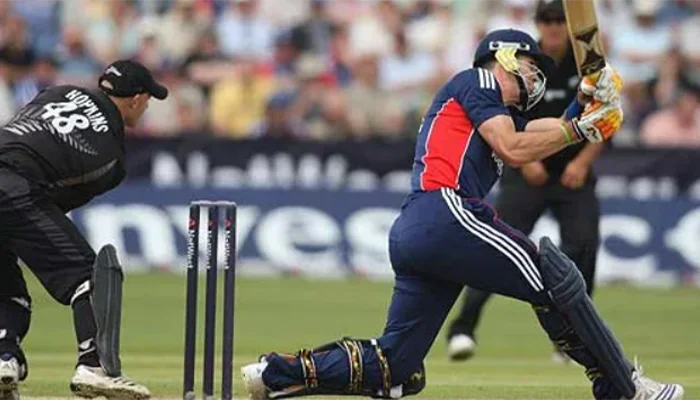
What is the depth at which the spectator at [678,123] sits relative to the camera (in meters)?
18.8

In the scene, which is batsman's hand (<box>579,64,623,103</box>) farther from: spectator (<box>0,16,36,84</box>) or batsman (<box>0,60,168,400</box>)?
spectator (<box>0,16,36,84</box>)

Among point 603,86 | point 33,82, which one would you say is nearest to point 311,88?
point 33,82

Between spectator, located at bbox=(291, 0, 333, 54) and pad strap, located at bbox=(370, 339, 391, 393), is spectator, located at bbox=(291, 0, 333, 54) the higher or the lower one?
the lower one

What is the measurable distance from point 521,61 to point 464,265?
99 centimetres

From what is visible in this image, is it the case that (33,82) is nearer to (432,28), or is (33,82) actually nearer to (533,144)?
(432,28)

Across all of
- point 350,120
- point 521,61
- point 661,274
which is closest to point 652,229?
point 661,274

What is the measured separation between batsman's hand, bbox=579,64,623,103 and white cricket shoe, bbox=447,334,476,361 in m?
4.00

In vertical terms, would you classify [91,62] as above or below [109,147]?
below

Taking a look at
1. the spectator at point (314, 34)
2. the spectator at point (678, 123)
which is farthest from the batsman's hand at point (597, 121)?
the spectator at point (314, 34)

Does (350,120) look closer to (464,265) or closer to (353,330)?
(353,330)

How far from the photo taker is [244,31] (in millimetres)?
20766

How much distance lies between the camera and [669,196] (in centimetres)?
1778

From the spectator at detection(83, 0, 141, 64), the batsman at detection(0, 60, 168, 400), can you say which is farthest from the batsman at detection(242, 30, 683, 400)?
the spectator at detection(83, 0, 141, 64)

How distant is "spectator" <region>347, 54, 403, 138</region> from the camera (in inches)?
776
